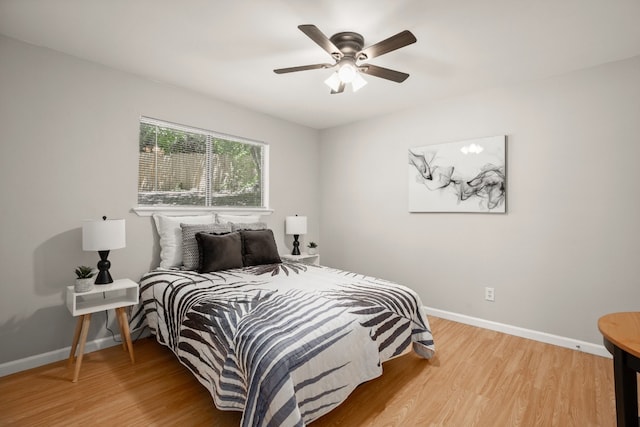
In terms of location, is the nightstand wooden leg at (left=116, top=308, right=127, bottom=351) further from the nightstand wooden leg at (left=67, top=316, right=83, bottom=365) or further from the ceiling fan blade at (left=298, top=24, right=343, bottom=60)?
the ceiling fan blade at (left=298, top=24, right=343, bottom=60)

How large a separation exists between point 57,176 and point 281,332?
89.5 inches

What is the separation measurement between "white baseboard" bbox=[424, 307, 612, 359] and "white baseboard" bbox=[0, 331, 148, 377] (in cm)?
332

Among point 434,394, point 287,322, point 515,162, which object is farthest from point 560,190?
point 287,322

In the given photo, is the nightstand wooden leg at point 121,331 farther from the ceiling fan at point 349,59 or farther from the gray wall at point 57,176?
the ceiling fan at point 349,59

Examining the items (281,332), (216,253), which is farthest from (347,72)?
(216,253)

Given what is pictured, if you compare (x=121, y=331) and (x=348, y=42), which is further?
(x=121, y=331)

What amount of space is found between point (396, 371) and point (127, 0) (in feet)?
10.1

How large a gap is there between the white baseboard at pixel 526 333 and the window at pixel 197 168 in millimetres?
2624

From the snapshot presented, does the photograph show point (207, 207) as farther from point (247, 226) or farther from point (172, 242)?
point (172, 242)

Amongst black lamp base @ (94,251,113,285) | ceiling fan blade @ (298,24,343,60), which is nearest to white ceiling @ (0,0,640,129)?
ceiling fan blade @ (298,24,343,60)

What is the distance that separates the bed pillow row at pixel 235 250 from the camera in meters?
2.79

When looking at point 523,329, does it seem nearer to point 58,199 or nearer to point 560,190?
point 560,190

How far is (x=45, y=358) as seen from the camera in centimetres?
237

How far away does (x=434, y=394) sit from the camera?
201 centimetres
